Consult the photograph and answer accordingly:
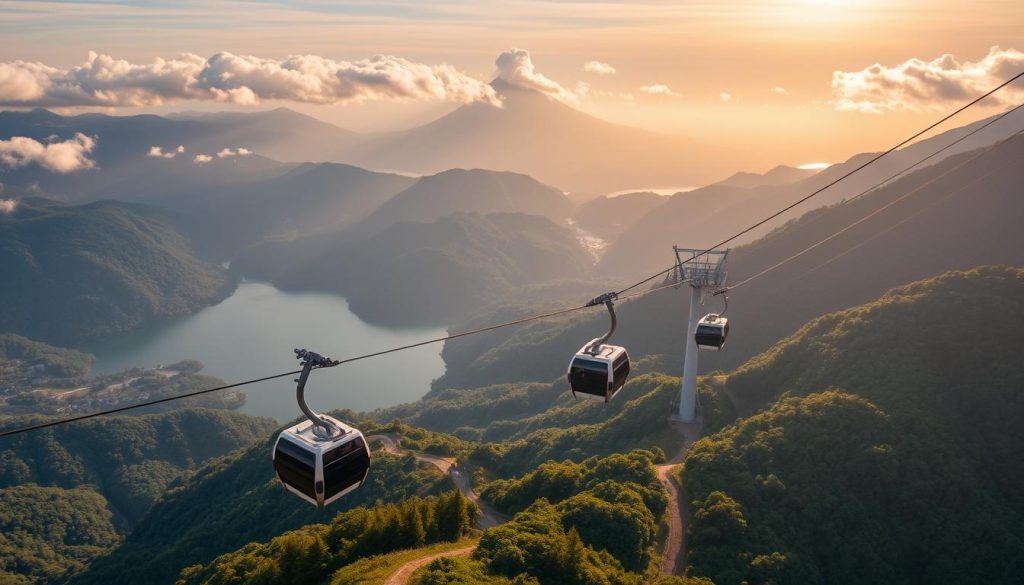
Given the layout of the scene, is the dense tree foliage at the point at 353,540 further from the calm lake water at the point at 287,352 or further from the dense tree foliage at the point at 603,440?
the calm lake water at the point at 287,352

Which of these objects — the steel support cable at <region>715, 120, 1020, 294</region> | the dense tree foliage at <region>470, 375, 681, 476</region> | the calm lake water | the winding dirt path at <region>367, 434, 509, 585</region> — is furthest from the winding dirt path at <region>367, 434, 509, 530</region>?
the calm lake water

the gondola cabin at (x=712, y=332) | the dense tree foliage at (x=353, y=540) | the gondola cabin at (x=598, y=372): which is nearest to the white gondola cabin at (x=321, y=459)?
the gondola cabin at (x=598, y=372)

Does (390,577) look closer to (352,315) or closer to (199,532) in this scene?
(199,532)

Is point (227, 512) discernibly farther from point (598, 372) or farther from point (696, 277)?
point (598, 372)

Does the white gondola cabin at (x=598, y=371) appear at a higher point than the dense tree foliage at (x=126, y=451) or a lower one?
higher

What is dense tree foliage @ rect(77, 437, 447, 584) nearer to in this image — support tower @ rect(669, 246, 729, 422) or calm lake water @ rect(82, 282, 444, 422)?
support tower @ rect(669, 246, 729, 422)

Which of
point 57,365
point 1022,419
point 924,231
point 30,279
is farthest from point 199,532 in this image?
point 30,279
